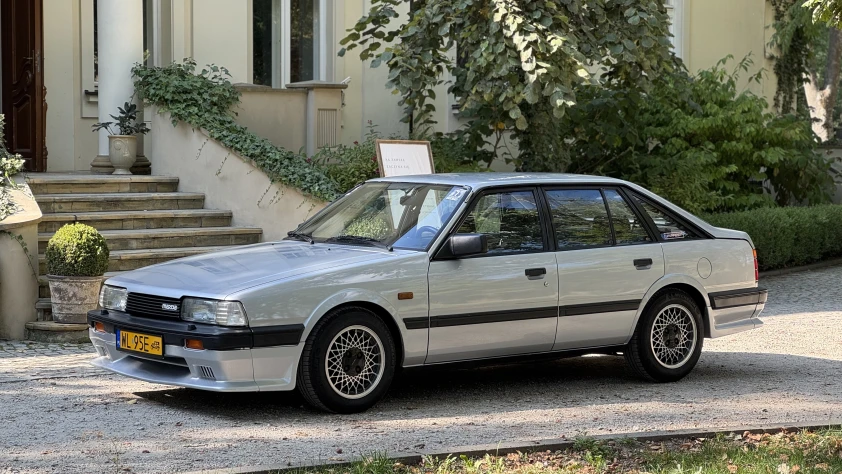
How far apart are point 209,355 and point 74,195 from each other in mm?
6491

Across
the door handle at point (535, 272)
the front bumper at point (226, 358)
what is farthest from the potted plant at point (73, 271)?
the door handle at point (535, 272)

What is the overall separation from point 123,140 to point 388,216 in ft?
22.1

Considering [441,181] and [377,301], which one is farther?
[441,181]

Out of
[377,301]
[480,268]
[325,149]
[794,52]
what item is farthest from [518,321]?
[794,52]

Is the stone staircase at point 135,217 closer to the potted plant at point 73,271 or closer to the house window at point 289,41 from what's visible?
the potted plant at point 73,271

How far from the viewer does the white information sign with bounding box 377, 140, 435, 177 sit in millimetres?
13023

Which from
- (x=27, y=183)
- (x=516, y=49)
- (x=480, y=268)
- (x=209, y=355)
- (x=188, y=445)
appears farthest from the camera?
(x=516, y=49)

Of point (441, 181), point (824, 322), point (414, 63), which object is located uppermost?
point (414, 63)

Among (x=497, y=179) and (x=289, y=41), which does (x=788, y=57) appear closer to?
(x=289, y=41)

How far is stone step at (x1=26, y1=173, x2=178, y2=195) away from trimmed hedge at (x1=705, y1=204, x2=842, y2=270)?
7634 mm

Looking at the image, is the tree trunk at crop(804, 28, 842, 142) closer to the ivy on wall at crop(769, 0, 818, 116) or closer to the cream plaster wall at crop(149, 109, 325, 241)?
the ivy on wall at crop(769, 0, 818, 116)

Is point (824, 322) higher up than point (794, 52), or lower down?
lower down

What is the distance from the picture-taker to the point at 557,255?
8086mm

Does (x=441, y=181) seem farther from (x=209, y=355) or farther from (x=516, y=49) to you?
(x=516, y=49)
